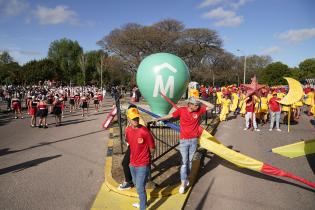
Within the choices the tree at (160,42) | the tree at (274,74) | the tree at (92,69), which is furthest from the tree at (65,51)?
the tree at (274,74)

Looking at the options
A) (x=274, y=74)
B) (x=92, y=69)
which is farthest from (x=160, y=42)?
(x=274, y=74)

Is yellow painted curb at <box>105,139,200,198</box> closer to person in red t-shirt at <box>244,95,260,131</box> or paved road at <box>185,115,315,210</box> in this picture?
paved road at <box>185,115,315,210</box>

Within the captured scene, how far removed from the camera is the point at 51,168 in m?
7.07

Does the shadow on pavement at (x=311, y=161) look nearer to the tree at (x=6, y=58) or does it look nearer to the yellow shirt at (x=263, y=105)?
the yellow shirt at (x=263, y=105)

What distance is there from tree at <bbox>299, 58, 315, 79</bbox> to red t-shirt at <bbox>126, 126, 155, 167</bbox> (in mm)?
94411

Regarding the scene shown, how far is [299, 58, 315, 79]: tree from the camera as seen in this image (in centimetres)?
8794

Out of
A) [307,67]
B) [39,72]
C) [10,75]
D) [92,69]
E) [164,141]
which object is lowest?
[164,141]

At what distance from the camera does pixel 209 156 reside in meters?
8.34

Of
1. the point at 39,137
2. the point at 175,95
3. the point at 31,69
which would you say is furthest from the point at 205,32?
the point at 31,69

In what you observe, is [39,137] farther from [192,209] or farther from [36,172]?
[192,209]

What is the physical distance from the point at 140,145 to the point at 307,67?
9975 cm

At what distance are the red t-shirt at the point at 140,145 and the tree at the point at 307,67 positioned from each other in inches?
3717

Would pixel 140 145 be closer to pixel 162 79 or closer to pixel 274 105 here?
pixel 162 79

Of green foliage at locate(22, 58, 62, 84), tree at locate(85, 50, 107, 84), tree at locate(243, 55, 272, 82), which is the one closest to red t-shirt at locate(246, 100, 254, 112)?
green foliage at locate(22, 58, 62, 84)
